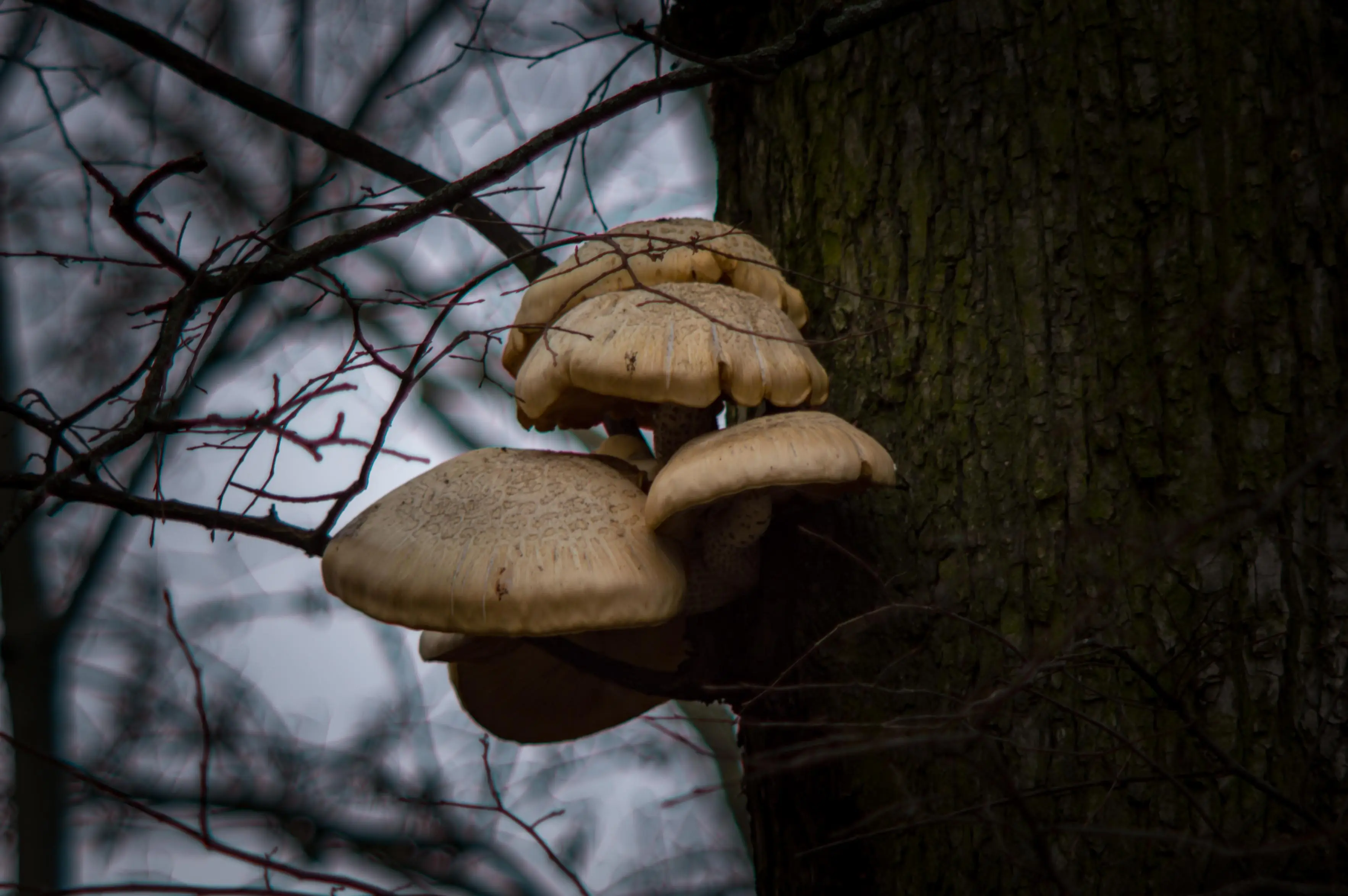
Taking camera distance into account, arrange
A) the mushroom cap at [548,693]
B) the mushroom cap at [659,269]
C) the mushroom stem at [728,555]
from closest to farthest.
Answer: the mushroom stem at [728,555] → the mushroom cap at [659,269] → the mushroom cap at [548,693]

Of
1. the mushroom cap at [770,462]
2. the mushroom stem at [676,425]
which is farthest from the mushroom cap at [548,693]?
the mushroom cap at [770,462]

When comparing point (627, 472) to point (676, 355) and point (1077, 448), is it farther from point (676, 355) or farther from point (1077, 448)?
point (1077, 448)

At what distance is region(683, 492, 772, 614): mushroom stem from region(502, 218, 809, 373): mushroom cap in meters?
0.53

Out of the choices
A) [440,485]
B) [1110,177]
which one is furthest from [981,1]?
[440,485]

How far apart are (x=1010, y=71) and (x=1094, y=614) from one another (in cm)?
133

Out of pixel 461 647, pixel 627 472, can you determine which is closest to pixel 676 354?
pixel 627 472

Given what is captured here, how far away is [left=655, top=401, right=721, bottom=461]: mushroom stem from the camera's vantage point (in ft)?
7.10

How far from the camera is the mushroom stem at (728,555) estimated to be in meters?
1.96

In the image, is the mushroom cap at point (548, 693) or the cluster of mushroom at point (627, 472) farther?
the mushroom cap at point (548, 693)

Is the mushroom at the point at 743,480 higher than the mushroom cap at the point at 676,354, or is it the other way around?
the mushroom cap at the point at 676,354

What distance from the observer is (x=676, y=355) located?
5.97 ft

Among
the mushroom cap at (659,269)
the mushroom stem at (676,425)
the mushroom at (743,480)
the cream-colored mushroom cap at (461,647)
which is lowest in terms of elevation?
the cream-colored mushroom cap at (461,647)

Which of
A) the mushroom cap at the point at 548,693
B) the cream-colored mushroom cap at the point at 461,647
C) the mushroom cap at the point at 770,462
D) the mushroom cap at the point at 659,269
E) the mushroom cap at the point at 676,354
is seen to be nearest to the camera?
the mushroom cap at the point at 770,462

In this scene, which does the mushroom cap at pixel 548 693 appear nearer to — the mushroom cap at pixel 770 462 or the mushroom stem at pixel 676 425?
the mushroom stem at pixel 676 425
